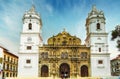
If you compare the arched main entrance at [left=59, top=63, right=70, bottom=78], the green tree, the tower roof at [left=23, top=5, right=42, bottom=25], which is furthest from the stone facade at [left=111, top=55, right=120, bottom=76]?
the green tree

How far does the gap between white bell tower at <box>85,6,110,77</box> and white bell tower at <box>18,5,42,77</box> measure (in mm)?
12952

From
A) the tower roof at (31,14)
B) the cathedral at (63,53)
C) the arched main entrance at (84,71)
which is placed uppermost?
the tower roof at (31,14)

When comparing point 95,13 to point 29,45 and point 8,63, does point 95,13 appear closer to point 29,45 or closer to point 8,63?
point 29,45

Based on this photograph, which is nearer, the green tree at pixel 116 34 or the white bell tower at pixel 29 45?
the green tree at pixel 116 34

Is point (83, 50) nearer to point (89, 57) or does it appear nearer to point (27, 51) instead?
point (89, 57)

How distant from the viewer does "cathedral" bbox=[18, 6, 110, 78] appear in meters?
50.2

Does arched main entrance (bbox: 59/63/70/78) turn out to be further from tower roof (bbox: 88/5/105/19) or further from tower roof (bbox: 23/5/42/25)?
tower roof (bbox: 88/5/105/19)

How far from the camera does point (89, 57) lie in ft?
169

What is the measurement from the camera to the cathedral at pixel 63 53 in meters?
50.2

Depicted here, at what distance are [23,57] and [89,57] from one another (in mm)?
15558

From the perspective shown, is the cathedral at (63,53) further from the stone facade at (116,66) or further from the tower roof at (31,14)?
the stone facade at (116,66)

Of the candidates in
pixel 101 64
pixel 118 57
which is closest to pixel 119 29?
pixel 101 64

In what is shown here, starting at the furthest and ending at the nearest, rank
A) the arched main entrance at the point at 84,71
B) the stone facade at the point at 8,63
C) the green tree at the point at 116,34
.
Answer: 1. the stone facade at the point at 8,63
2. the arched main entrance at the point at 84,71
3. the green tree at the point at 116,34

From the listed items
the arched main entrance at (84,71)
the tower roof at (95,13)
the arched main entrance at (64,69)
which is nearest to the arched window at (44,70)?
the arched main entrance at (64,69)
